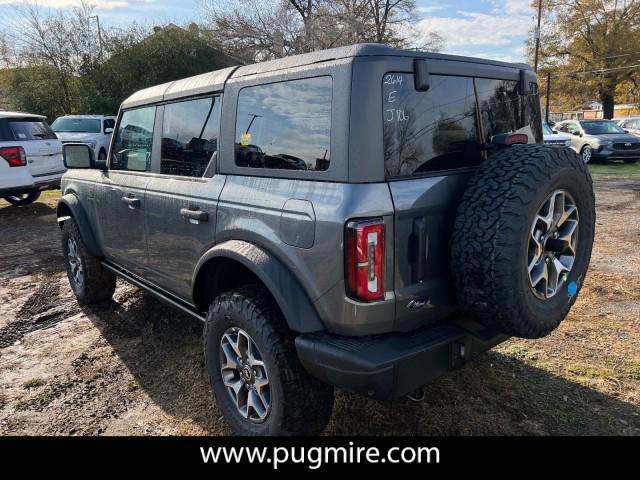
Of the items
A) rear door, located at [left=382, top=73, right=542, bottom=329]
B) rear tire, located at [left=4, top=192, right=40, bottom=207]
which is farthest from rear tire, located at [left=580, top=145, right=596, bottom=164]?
rear tire, located at [left=4, top=192, right=40, bottom=207]

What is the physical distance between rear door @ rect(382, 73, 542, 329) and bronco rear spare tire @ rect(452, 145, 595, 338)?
0.34 ft

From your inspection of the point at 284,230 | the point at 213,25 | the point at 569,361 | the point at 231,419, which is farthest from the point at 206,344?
the point at 213,25

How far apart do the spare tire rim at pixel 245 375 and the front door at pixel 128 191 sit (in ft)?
3.95

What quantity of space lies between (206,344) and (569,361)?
2.47 metres

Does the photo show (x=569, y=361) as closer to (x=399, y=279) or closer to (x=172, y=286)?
(x=399, y=279)

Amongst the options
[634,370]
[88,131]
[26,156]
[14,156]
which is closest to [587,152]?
[634,370]

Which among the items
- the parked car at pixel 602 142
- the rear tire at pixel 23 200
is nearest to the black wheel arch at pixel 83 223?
the rear tire at pixel 23 200

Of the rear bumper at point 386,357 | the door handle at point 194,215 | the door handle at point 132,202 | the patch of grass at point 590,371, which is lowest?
the patch of grass at point 590,371

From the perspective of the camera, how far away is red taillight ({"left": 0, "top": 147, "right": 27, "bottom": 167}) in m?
8.18

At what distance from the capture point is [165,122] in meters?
3.27

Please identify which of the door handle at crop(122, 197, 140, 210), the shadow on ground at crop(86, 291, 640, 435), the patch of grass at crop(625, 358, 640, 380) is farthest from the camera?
the door handle at crop(122, 197, 140, 210)

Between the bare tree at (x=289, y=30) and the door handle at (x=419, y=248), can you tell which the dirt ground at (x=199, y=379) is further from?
the bare tree at (x=289, y=30)

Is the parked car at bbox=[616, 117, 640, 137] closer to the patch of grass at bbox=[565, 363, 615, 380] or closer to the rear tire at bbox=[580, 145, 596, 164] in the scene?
the rear tire at bbox=[580, 145, 596, 164]

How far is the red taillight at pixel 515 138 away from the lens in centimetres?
250
